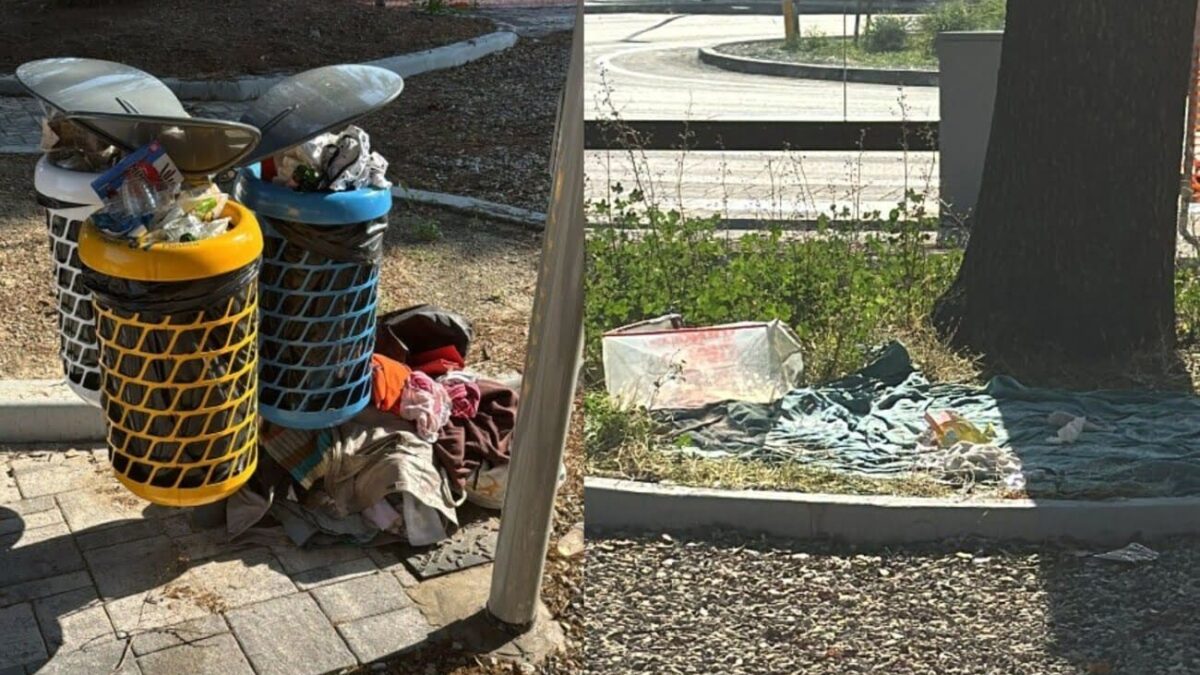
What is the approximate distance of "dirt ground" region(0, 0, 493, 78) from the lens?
31.0 feet

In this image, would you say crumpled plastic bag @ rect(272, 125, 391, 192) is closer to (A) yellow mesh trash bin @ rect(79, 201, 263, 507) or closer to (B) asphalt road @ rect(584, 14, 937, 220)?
(A) yellow mesh trash bin @ rect(79, 201, 263, 507)

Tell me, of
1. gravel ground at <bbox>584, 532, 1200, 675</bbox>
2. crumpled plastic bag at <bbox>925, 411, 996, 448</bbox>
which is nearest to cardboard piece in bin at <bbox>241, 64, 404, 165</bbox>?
gravel ground at <bbox>584, 532, 1200, 675</bbox>

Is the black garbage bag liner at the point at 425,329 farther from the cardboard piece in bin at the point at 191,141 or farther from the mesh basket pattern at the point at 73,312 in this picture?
the cardboard piece in bin at the point at 191,141

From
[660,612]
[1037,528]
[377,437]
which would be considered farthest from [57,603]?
[1037,528]

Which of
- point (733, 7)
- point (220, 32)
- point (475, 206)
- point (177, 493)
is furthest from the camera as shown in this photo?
point (220, 32)

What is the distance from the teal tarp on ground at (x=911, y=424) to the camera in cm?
155

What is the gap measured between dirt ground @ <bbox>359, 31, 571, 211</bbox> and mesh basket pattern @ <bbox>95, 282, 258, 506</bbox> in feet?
11.4

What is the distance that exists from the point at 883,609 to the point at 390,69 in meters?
8.09

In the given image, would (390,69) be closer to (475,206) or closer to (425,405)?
(475,206)

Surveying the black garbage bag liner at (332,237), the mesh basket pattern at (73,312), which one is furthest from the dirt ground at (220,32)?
→ the black garbage bag liner at (332,237)

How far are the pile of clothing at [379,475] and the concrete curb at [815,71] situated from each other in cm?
185

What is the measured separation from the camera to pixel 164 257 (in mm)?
2678

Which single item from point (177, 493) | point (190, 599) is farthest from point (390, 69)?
point (177, 493)

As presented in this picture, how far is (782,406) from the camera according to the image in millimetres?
1639
